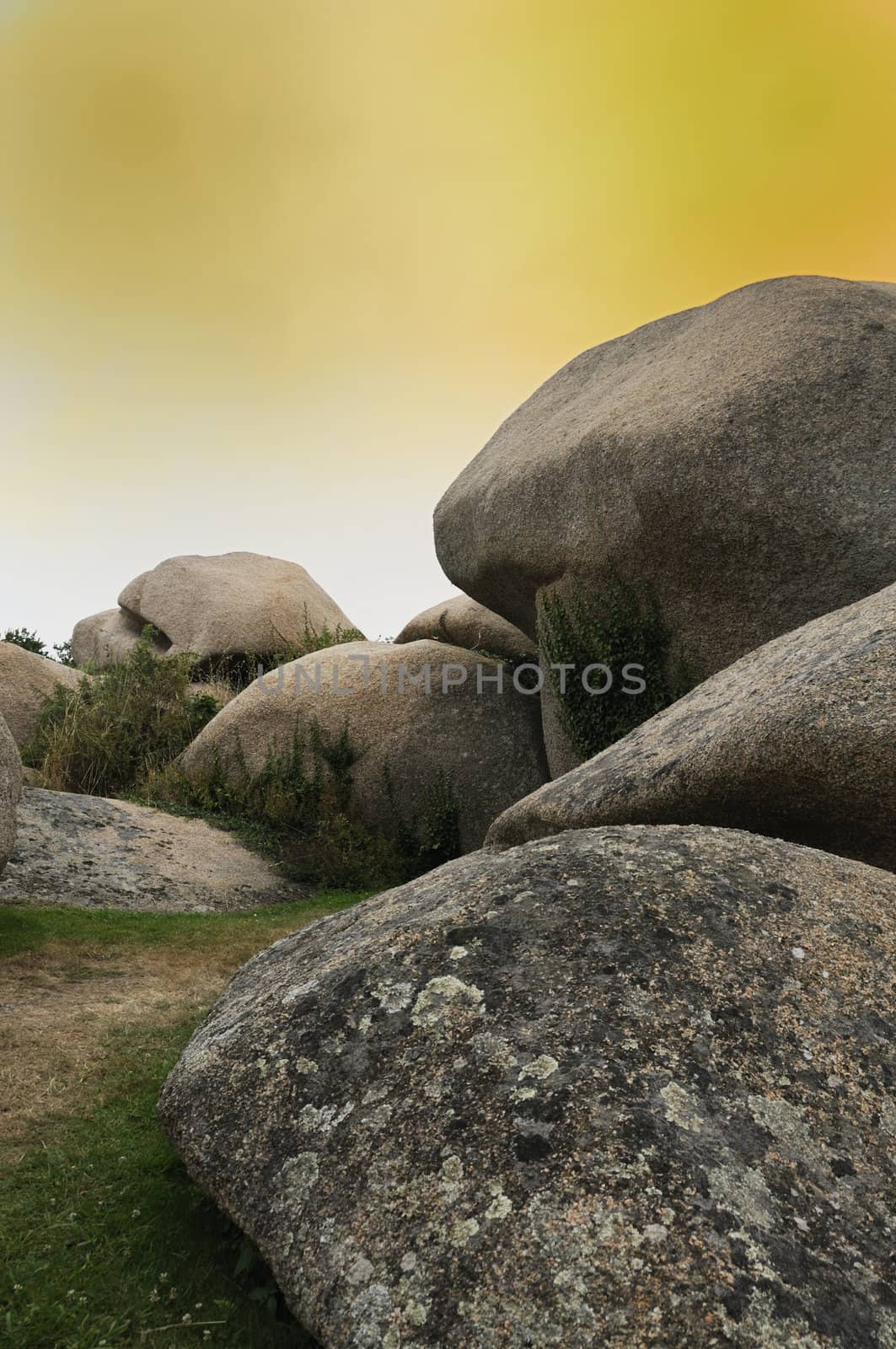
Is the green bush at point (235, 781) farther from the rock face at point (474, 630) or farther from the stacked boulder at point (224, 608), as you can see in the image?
the stacked boulder at point (224, 608)

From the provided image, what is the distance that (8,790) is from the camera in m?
7.01

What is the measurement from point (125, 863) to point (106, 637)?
16.8m

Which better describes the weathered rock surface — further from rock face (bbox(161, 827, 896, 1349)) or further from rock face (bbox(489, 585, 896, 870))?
rock face (bbox(161, 827, 896, 1349))

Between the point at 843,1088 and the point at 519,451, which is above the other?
the point at 519,451

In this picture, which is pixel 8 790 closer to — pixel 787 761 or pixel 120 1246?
pixel 120 1246

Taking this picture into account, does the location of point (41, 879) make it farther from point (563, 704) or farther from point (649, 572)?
point (649, 572)

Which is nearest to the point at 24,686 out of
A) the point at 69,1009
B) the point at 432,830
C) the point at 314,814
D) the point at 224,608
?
the point at 224,608

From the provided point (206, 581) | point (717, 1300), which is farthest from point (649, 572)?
point (206, 581)

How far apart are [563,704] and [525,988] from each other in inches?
331

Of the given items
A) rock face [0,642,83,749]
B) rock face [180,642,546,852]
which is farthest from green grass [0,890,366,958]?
rock face [0,642,83,749]

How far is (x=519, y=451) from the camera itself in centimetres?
1094

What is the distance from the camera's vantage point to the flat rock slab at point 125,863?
9.38 meters

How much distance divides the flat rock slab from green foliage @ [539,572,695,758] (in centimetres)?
394

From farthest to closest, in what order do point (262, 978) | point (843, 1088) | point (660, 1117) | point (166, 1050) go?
point (166, 1050)
point (262, 978)
point (843, 1088)
point (660, 1117)
